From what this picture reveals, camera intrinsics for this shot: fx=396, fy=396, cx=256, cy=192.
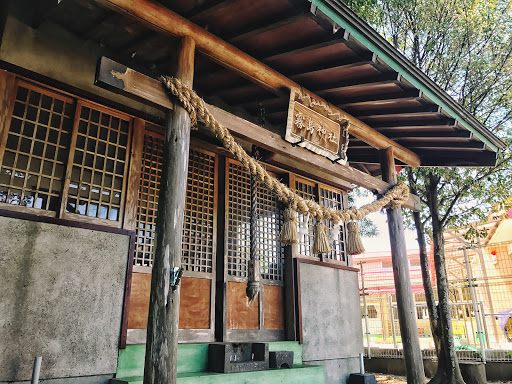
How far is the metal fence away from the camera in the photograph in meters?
9.75

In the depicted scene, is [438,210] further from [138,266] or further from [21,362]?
[21,362]

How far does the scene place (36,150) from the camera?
14.8 feet

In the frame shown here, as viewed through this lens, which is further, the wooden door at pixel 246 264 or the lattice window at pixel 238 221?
the lattice window at pixel 238 221

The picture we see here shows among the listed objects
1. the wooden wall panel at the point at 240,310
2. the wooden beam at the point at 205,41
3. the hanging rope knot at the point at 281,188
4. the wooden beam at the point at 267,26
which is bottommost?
the wooden wall panel at the point at 240,310

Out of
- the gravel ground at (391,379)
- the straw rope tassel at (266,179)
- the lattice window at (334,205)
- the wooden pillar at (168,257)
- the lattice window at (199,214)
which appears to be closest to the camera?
the wooden pillar at (168,257)

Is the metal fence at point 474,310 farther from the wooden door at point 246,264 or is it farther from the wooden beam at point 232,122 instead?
the wooden door at point 246,264

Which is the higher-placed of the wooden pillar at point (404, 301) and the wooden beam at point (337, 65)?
the wooden beam at point (337, 65)

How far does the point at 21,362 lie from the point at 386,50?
522cm

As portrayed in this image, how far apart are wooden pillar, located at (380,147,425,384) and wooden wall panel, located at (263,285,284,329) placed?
193 centimetres

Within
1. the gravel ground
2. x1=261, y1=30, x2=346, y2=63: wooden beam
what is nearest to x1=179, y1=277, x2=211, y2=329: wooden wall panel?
x1=261, y1=30, x2=346, y2=63: wooden beam

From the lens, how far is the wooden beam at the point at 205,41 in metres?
3.73

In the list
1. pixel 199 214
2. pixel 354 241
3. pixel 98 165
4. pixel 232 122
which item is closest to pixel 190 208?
pixel 199 214

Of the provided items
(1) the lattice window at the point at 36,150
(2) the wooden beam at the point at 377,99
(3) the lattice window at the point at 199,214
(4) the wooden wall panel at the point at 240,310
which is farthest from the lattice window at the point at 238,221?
(1) the lattice window at the point at 36,150

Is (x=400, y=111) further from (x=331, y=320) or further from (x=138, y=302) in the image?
(x=138, y=302)
